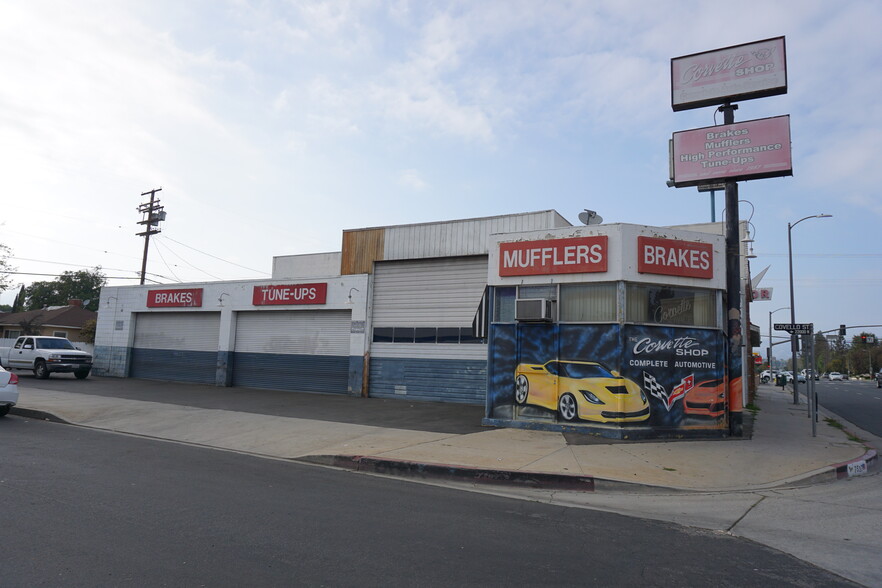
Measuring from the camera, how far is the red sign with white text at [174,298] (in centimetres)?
2614

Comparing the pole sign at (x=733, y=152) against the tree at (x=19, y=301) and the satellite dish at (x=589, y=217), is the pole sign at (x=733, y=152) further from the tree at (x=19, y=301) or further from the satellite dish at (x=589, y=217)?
the tree at (x=19, y=301)

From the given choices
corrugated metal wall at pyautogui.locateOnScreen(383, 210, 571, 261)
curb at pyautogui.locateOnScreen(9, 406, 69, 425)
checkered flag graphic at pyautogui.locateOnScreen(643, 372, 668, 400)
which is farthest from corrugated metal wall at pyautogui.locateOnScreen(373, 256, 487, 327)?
Answer: curb at pyautogui.locateOnScreen(9, 406, 69, 425)

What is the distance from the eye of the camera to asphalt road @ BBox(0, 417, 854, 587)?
15.3 ft

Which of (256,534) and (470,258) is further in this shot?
(470,258)

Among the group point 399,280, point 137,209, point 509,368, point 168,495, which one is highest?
point 137,209

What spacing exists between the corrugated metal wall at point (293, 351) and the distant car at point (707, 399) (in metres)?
12.9

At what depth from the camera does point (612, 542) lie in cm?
585

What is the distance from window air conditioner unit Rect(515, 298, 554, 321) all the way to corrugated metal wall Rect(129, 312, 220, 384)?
56.2ft

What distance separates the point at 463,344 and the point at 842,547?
46.7 feet

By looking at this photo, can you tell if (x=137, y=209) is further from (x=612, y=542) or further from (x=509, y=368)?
(x=612, y=542)

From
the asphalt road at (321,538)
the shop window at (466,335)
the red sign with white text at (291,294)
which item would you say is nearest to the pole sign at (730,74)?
the shop window at (466,335)

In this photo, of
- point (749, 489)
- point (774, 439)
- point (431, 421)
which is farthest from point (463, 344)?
point (749, 489)

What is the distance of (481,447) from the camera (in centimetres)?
1091

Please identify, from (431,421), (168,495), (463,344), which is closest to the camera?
(168,495)
